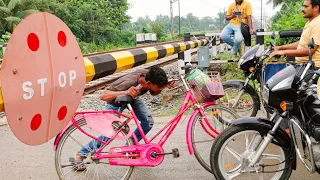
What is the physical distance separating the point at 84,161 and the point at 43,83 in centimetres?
168

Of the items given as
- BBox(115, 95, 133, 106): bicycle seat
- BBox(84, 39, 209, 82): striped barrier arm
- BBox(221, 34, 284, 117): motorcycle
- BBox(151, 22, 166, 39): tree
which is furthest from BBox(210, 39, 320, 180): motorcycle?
BBox(151, 22, 166, 39): tree

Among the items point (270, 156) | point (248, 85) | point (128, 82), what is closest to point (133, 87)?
point (128, 82)

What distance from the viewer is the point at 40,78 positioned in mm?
1961

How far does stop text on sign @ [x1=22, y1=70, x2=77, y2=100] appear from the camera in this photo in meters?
1.87

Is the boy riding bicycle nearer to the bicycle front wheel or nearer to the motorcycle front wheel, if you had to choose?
the bicycle front wheel

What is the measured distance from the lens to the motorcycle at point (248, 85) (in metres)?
4.87

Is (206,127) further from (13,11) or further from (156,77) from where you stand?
(13,11)

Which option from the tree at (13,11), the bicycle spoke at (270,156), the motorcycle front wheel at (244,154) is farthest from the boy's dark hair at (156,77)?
the tree at (13,11)

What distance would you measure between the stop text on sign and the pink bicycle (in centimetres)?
113

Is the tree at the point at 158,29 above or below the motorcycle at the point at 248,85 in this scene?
above

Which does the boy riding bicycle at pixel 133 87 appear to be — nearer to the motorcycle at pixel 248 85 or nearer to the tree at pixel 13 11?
the motorcycle at pixel 248 85

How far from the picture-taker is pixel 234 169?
134 inches

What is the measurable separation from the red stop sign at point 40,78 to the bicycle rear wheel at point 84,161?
1.19 metres

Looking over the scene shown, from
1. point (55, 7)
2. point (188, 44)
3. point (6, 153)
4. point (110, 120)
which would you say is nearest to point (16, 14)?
point (55, 7)
